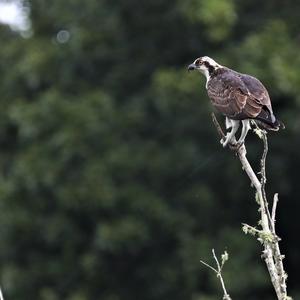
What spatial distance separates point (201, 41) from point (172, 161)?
69.9 inches

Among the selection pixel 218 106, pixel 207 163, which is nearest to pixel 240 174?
pixel 207 163

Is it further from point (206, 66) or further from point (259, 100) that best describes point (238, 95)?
point (206, 66)

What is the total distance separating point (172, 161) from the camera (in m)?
14.9

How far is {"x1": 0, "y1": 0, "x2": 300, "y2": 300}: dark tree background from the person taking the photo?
1443 centimetres

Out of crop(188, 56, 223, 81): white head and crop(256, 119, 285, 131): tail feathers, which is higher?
crop(188, 56, 223, 81): white head

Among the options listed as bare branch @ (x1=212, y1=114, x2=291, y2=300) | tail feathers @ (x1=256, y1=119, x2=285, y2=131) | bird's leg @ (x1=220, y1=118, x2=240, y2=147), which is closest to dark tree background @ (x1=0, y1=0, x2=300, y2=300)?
bird's leg @ (x1=220, y1=118, x2=240, y2=147)

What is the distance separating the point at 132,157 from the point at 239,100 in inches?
329

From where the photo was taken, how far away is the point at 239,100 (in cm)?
668

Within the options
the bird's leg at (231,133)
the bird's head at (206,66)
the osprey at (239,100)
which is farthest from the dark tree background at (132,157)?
the bird's leg at (231,133)

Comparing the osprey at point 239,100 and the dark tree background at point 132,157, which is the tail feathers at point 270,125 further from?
the dark tree background at point 132,157

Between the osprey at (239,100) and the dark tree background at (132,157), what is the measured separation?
21.4ft

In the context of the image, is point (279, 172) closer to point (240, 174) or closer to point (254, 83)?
point (240, 174)

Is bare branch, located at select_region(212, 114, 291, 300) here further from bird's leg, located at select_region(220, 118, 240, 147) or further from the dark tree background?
the dark tree background

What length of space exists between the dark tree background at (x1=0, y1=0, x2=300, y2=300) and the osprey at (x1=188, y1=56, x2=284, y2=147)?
257 inches
